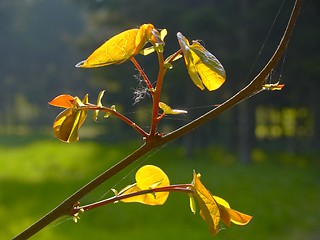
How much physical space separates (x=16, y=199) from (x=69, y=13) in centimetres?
1315

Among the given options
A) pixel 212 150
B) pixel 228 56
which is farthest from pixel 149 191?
pixel 212 150

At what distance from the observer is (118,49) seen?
20 centimetres

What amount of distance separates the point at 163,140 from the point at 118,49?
38mm

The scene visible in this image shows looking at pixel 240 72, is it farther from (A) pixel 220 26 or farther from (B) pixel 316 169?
(B) pixel 316 169

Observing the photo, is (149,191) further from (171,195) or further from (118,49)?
(171,195)

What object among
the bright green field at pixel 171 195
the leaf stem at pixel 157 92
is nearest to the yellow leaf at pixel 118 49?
the leaf stem at pixel 157 92

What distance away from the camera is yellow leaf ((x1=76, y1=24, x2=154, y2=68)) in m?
0.20

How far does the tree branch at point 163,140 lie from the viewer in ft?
0.66

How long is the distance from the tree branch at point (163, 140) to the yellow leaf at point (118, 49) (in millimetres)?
34

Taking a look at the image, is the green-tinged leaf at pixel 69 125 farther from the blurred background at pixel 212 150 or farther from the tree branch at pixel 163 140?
the blurred background at pixel 212 150

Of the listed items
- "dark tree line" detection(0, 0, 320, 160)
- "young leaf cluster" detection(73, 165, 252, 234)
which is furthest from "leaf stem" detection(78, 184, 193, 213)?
"dark tree line" detection(0, 0, 320, 160)

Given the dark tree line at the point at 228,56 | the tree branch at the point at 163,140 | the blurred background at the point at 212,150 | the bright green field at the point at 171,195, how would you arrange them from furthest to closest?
the dark tree line at the point at 228,56 → the blurred background at the point at 212,150 → the bright green field at the point at 171,195 → the tree branch at the point at 163,140

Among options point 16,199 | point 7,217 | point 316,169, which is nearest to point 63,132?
point 7,217

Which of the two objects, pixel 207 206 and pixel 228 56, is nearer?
pixel 207 206
